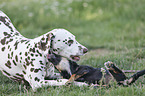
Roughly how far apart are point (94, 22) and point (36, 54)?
6.84 metres

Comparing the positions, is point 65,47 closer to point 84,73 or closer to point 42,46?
point 42,46

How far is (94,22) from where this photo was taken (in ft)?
35.0

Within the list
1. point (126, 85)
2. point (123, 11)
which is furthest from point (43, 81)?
point (123, 11)

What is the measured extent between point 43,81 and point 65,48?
2.17 feet

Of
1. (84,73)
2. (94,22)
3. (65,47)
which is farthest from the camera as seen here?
(94,22)

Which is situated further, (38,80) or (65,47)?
(65,47)

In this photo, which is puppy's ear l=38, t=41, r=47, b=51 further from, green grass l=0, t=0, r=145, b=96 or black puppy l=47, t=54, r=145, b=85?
green grass l=0, t=0, r=145, b=96

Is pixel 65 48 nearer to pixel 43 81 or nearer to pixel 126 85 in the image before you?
pixel 43 81

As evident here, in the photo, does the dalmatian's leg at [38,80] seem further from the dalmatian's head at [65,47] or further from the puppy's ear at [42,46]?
the dalmatian's head at [65,47]

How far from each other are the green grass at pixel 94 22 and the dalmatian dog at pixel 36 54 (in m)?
1.32

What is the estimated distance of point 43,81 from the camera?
13.2 ft

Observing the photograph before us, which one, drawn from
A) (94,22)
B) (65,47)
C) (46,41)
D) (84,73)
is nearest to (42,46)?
(46,41)

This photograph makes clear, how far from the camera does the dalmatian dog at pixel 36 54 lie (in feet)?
13.3

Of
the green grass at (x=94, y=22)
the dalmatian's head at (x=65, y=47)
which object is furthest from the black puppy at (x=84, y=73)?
the green grass at (x=94, y=22)
